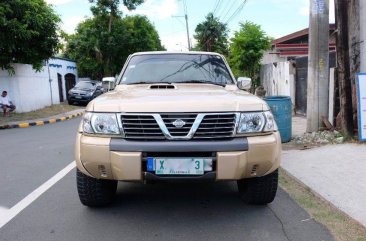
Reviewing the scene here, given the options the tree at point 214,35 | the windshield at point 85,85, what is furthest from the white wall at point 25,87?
the tree at point 214,35

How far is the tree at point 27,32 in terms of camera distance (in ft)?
49.7

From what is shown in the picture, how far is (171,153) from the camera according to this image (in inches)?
141

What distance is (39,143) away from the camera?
32.0 feet

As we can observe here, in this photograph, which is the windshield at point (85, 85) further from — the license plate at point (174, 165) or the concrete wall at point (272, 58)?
the license plate at point (174, 165)

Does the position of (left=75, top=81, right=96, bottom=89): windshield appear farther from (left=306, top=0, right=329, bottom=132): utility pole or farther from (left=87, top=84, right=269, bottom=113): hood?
(left=87, top=84, right=269, bottom=113): hood

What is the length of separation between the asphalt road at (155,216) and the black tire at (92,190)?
116mm

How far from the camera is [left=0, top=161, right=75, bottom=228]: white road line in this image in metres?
4.17

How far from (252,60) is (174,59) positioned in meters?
16.6

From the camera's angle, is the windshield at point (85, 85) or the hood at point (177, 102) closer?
the hood at point (177, 102)

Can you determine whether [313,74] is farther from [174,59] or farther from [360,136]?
[174,59]

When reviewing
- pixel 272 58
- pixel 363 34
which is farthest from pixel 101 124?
pixel 272 58

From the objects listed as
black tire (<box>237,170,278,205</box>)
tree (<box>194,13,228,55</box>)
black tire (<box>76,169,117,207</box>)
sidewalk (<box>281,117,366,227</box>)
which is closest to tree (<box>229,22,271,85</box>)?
sidewalk (<box>281,117,366,227</box>)

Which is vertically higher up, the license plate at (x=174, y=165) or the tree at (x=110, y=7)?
the tree at (x=110, y=7)

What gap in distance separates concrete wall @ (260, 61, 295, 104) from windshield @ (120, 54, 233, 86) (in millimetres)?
9081
